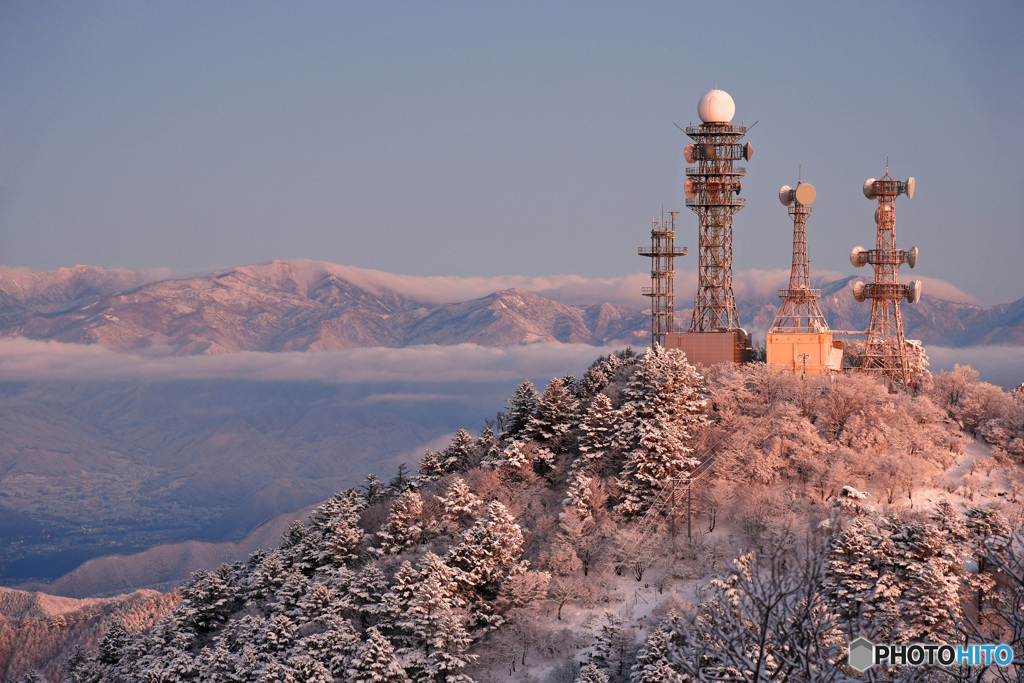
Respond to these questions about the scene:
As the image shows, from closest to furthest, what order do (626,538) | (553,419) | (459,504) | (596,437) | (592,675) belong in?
(592,675)
(626,538)
(459,504)
(596,437)
(553,419)

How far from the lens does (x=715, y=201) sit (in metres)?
76.0

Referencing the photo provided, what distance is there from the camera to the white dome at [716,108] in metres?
77.2

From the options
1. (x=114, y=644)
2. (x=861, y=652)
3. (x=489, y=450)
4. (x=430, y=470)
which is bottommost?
(x=114, y=644)

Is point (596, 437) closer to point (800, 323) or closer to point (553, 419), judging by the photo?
point (553, 419)

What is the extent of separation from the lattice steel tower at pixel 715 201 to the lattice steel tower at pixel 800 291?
4297mm

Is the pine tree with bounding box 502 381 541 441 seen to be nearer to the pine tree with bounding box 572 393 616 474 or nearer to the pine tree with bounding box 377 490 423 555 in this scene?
the pine tree with bounding box 572 393 616 474

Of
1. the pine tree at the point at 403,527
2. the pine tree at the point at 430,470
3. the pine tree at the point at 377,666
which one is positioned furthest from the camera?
the pine tree at the point at 430,470

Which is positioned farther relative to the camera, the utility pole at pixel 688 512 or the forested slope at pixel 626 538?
the utility pole at pixel 688 512

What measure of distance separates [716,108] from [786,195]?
9.12 meters

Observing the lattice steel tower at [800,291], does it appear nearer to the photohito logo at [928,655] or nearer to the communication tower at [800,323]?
the communication tower at [800,323]

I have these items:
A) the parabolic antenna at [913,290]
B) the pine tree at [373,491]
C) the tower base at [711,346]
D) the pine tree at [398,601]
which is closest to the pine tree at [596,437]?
the tower base at [711,346]

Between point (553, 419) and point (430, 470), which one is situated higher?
point (553, 419)

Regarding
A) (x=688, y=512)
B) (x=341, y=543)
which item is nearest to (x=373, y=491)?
(x=341, y=543)

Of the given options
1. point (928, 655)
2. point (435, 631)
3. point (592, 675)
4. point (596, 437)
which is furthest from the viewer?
point (596, 437)
